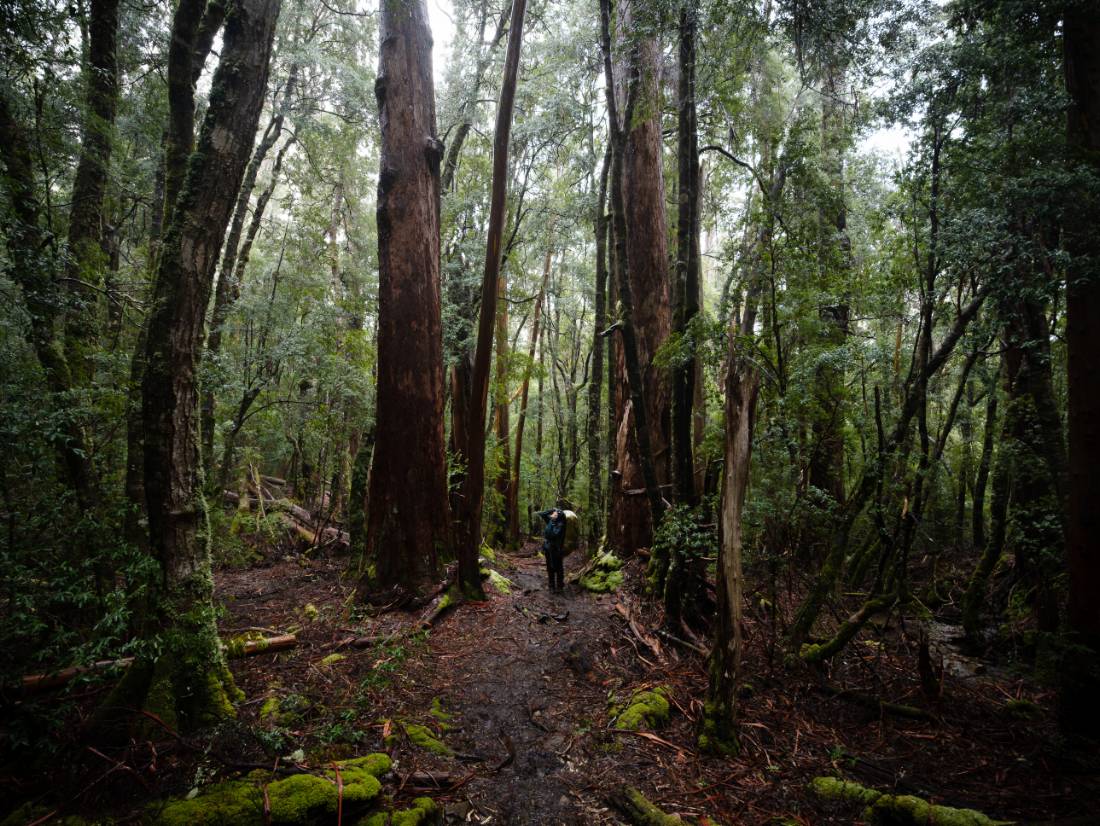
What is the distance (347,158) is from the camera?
44.7ft

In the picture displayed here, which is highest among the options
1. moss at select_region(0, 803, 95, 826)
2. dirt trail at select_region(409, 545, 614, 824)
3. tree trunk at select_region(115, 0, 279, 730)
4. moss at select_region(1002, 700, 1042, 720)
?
tree trunk at select_region(115, 0, 279, 730)

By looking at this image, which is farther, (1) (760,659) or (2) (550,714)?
(1) (760,659)

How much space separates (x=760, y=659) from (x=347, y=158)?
14.8 metres

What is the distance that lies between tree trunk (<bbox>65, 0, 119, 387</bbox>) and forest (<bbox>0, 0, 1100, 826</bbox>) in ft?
0.14

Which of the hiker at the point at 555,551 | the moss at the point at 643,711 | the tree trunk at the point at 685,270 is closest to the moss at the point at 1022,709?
the moss at the point at 643,711

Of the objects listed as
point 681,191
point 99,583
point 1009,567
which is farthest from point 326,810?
point 1009,567

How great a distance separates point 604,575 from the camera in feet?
28.4

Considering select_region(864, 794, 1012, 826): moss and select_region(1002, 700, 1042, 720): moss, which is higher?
select_region(864, 794, 1012, 826): moss

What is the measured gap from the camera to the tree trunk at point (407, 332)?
6918 millimetres

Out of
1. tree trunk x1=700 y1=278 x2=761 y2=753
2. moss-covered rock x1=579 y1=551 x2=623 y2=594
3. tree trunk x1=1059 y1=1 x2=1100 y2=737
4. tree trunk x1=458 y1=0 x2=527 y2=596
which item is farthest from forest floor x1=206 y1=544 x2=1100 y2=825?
moss-covered rock x1=579 y1=551 x2=623 y2=594

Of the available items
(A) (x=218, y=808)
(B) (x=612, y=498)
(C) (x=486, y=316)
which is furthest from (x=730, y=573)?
(B) (x=612, y=498)

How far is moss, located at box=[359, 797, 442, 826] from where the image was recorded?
9.46ft

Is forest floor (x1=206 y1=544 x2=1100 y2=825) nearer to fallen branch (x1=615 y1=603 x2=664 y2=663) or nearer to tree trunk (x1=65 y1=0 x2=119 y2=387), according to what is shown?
fallen branch (x1=615 y1=603 x2=664 y2=663)

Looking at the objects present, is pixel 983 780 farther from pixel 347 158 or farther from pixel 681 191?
pixel 347 158
